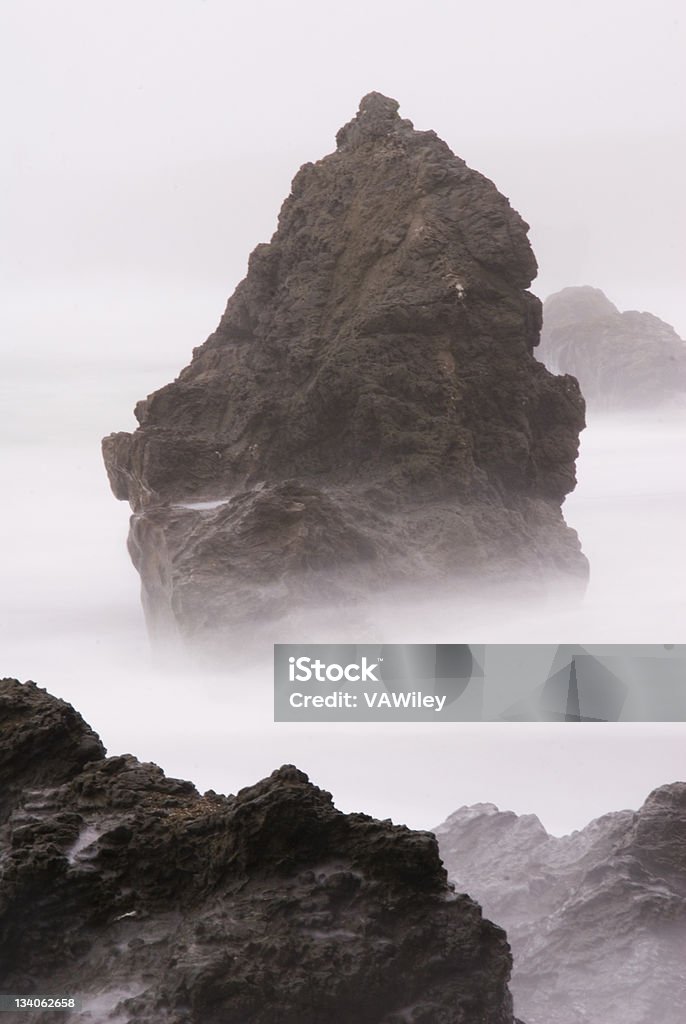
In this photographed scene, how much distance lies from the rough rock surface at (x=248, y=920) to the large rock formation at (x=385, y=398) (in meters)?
3.28

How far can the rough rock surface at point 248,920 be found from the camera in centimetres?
370

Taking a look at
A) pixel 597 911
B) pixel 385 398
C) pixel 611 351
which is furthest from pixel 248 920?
pixel 611 351

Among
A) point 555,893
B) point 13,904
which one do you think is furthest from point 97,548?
point 13,904

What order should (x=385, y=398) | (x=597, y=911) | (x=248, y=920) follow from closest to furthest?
(x=248, y=920) → (x=597, y=911) → (x=385, y=398)

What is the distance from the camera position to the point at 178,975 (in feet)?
12.0

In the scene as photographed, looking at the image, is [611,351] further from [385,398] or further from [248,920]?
[248,920]

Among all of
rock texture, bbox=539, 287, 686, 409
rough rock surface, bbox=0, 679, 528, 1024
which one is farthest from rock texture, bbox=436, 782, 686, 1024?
rock texture, bbox=539, 287, 686, 409

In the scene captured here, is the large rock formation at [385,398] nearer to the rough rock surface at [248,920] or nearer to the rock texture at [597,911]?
the rock texture at [597,911]

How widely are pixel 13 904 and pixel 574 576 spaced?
435 centimetres

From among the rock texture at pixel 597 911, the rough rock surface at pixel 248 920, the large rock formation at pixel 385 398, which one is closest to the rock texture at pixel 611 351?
the large rock formation at pixel 385 398

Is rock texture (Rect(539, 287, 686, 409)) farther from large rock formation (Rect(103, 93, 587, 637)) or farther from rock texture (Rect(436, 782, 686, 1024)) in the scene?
rock texture (Rect(436, 782, 686, 1024))

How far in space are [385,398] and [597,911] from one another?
3.16 meters

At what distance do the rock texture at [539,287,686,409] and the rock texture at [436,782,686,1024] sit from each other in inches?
274

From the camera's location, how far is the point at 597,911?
5.02 metres
